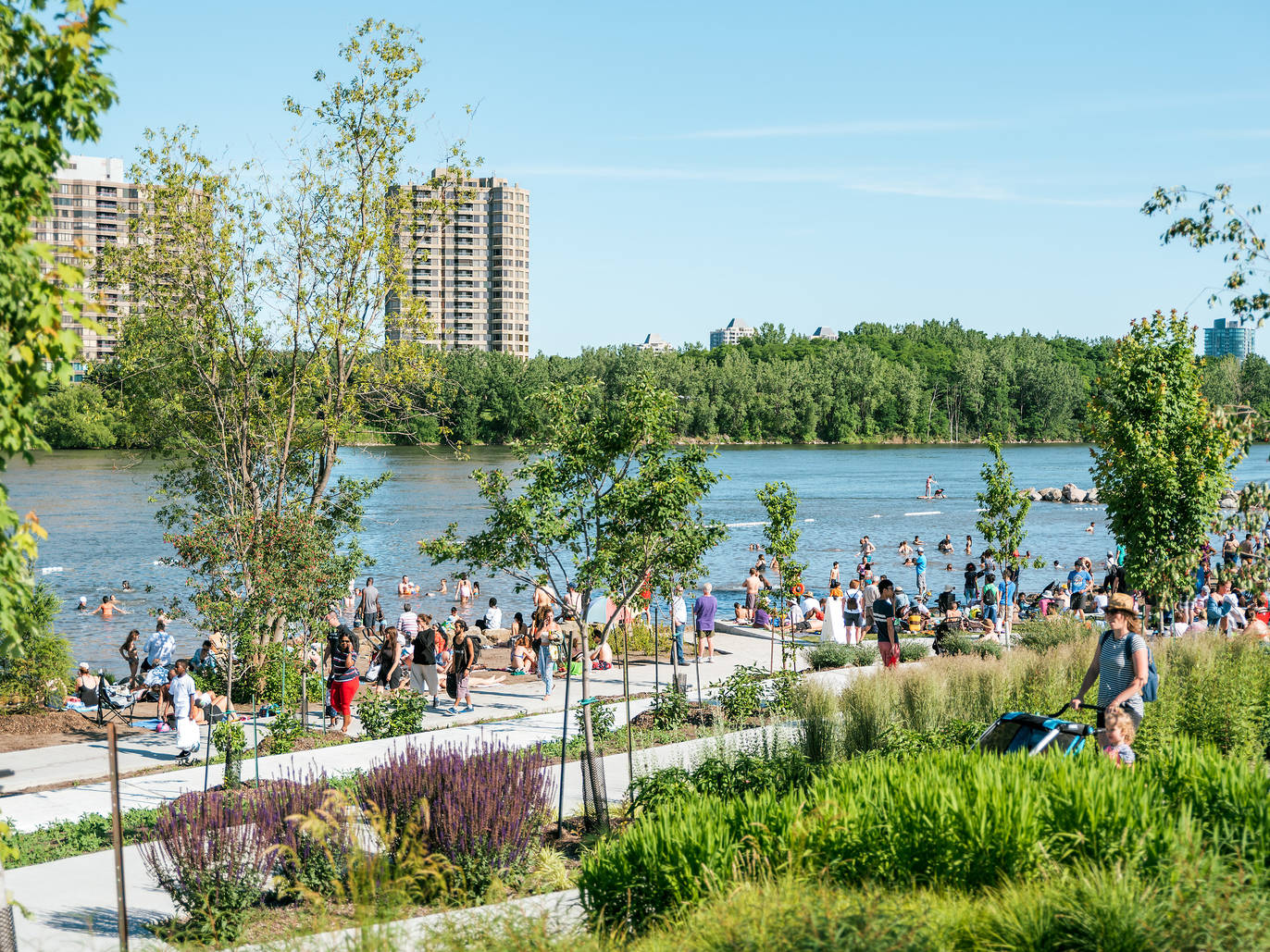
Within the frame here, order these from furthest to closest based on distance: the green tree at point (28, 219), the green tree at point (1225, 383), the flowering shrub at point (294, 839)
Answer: the green tree at point (1225, 383) → the flowering shrub at point (294, 839) → the green tree at point (28, 219)

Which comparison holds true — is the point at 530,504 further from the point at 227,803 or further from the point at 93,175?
the point at 93,175

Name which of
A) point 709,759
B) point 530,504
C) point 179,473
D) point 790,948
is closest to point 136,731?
point 179,473

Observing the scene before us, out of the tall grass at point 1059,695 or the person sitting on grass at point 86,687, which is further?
the person sitting on grass at point 86,687

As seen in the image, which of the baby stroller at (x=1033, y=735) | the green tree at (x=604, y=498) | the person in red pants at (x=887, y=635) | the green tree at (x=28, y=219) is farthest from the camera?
the person in red pants at (x=887, y=635)

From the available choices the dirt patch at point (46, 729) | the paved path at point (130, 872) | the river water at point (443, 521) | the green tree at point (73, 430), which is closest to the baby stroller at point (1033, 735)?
the paved path at point (130, 872)

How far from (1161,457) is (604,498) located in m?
11.7

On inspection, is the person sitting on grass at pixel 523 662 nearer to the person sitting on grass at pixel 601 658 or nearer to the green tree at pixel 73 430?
the person sitting on grass at pixel 601 658

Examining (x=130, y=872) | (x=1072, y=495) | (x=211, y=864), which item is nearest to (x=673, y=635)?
(x=130, y=872)

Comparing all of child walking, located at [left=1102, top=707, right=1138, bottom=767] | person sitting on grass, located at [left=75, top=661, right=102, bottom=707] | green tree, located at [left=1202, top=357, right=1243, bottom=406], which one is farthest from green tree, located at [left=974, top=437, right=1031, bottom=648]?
green tree, located at [left=1202, top=357, right=1243, bottom=406]

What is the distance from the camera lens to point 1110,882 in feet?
17.2

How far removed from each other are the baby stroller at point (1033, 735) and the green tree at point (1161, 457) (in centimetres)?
1136

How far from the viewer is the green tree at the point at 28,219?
17.9 ft

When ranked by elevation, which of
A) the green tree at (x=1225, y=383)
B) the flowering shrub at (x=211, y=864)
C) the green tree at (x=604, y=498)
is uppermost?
the green tree at (x=1225, y=383)

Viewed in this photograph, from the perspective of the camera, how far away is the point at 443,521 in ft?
189
